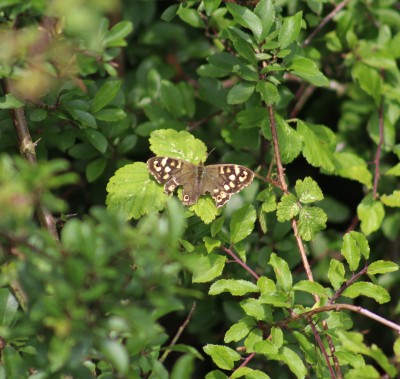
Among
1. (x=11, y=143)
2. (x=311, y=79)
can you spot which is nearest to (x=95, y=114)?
(x=11, y=143)

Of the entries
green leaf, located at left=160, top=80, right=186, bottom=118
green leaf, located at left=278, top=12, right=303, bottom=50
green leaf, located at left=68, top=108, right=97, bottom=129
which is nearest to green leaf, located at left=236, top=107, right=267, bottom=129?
green leaf, located at left=278, top=12, right=303, bottom=50

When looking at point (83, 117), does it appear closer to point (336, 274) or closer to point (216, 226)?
point (216, 226)

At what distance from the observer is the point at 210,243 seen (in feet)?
6.61

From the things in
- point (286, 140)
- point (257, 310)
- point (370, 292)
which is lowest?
point (257, 310)

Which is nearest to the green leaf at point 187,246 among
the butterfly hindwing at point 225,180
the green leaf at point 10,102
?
the butterfly hindwing at point 225,180

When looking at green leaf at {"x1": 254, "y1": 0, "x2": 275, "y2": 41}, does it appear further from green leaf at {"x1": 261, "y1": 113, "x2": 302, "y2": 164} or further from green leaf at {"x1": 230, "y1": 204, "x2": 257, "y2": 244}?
green leaf at {"x1": 230, "y1": 204, "x2": 257, "y2": 244}

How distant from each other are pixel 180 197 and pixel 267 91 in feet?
1.31

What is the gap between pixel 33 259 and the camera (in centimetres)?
135

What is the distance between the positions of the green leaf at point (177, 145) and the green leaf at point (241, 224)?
236 mm

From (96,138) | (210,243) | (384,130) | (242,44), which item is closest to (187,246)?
(210,243)

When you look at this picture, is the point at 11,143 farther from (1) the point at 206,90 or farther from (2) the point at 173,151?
(1) the point at 206,90

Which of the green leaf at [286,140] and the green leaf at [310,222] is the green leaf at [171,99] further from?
the green leaf at [310,222]

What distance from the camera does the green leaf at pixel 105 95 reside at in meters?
2.20

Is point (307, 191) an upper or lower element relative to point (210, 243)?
upper
